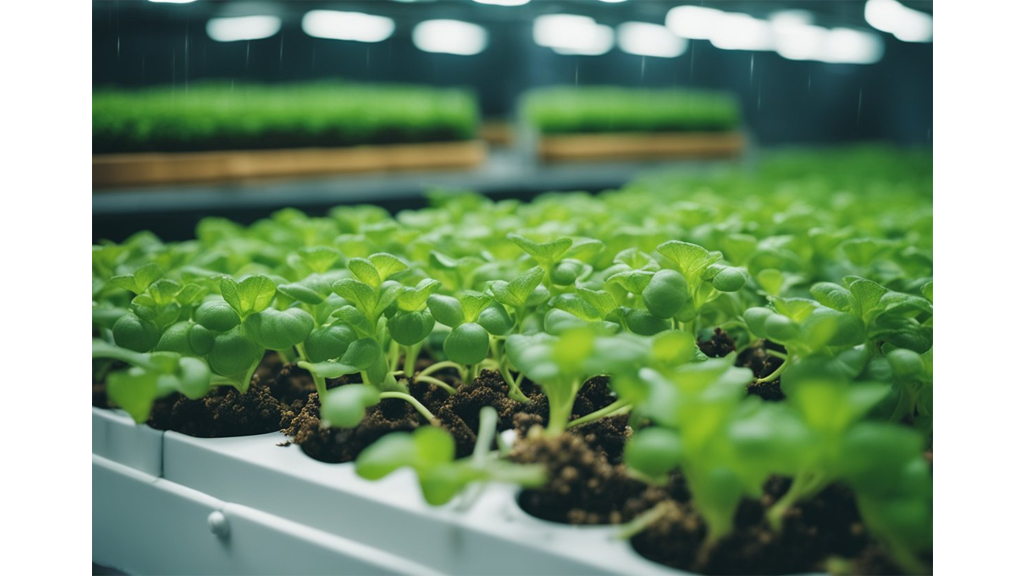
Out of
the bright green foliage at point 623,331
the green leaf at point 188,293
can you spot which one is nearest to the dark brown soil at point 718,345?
the bright green foliage at point 623,331

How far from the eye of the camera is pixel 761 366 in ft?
2.81

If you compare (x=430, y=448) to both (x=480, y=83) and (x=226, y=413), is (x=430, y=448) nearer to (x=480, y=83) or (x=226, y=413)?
(x=226, y=413)

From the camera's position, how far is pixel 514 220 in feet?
4.22

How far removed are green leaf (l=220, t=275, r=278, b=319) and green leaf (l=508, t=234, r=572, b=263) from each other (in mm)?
251

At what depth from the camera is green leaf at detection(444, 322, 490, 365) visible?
0.70 m

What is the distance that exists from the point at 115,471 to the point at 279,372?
0.69 feet

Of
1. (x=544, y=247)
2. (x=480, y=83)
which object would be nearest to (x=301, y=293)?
(x=544, y=247)

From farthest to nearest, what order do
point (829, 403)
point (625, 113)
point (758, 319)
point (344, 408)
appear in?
point (625, 113) < point (758, 319) < point (344, 408) < point (829, 403)

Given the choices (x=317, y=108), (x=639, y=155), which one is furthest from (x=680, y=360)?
(x=639, y=155)

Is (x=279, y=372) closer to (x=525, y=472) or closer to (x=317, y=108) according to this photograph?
(x=525, y=472)

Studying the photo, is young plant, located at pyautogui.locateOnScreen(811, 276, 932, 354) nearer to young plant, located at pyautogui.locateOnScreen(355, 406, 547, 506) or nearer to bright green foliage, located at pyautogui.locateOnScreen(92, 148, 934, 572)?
bright green foliage, located at pyautogui.locateOnScreen(92, 148, 934, 572)

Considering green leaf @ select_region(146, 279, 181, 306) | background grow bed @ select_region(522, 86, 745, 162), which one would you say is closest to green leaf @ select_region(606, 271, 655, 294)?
green leaf @ select_region(146, 279, 181, 306)

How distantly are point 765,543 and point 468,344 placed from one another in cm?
31

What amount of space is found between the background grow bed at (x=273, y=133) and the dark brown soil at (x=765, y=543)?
1.63 meters
